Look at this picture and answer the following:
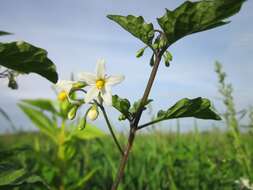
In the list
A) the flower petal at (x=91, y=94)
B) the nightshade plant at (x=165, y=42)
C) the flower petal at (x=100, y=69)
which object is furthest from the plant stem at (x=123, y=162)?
the flower petal at (x=100, y=69)

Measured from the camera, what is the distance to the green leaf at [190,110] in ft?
4.37

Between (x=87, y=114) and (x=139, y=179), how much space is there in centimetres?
202

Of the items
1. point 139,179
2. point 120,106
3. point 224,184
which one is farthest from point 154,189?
point 120,106

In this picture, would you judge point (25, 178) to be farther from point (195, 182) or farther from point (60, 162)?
point (195, 182)

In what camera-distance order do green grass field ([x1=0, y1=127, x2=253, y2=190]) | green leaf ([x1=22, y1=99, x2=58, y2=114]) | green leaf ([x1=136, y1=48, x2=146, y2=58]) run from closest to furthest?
1. green leaf ([x1=136, y1=48, x2=146, y2=58])
2. green grass field ([x1=0, y1=127, x2=253, y2=190])
3. green leaf ([x1=22, y1=99, x2=58, y2=114])

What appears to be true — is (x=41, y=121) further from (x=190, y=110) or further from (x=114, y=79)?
(x=190, y=110)

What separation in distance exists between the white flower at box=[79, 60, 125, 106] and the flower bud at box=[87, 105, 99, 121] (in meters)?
0.05

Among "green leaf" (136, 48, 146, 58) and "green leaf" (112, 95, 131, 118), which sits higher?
"green leaf" (136, 48, 146, 58)

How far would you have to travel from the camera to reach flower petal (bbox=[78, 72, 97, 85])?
157cm

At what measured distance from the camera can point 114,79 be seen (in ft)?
5.20

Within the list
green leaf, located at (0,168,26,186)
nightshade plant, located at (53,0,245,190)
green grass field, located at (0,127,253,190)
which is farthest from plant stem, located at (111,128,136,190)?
green grass field, located at (0,127,253,190)

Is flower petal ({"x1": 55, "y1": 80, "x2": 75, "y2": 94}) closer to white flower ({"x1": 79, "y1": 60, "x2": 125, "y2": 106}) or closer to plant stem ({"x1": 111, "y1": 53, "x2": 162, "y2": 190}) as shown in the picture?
white flower ({"x1": 79, "y1": 60, "x2": 125, "y2": 106})

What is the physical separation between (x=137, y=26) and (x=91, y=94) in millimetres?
349

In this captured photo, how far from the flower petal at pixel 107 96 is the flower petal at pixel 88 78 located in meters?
0.10
